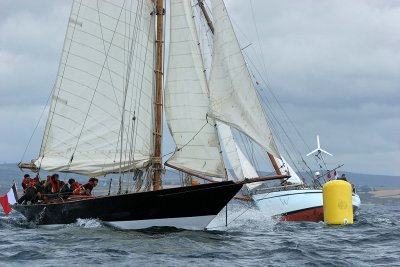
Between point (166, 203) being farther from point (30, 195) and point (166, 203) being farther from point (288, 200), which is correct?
point (288, 200)

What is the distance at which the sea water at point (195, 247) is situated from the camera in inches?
794

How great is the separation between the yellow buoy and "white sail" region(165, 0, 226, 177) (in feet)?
22.5

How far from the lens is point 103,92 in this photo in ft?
106

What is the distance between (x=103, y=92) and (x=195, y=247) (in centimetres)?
1184

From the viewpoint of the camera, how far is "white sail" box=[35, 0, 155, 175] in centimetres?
3159

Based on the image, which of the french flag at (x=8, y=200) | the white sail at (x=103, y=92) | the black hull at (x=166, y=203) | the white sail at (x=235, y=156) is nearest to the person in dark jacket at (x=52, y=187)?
the white sail at (x=103, y=92)

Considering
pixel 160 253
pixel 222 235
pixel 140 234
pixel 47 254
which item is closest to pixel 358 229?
pixel 222 235

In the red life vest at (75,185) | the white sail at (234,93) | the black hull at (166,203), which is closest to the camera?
the white sail at (234,93)

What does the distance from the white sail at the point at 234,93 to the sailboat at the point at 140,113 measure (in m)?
0.04

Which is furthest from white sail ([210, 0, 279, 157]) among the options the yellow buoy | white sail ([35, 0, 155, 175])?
the yellow buoy

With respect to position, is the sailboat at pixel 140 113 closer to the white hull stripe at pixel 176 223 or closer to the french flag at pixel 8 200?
the white hull stripe at pixel 176 223

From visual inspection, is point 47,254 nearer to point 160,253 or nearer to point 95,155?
point 160,253

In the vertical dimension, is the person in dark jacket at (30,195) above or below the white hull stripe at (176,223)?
above

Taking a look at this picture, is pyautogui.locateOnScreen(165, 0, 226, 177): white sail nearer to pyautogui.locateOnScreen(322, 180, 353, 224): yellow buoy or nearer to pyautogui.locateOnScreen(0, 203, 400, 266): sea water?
pyautogui.locateOnScreen(0, 203, 400, 266): sea water
